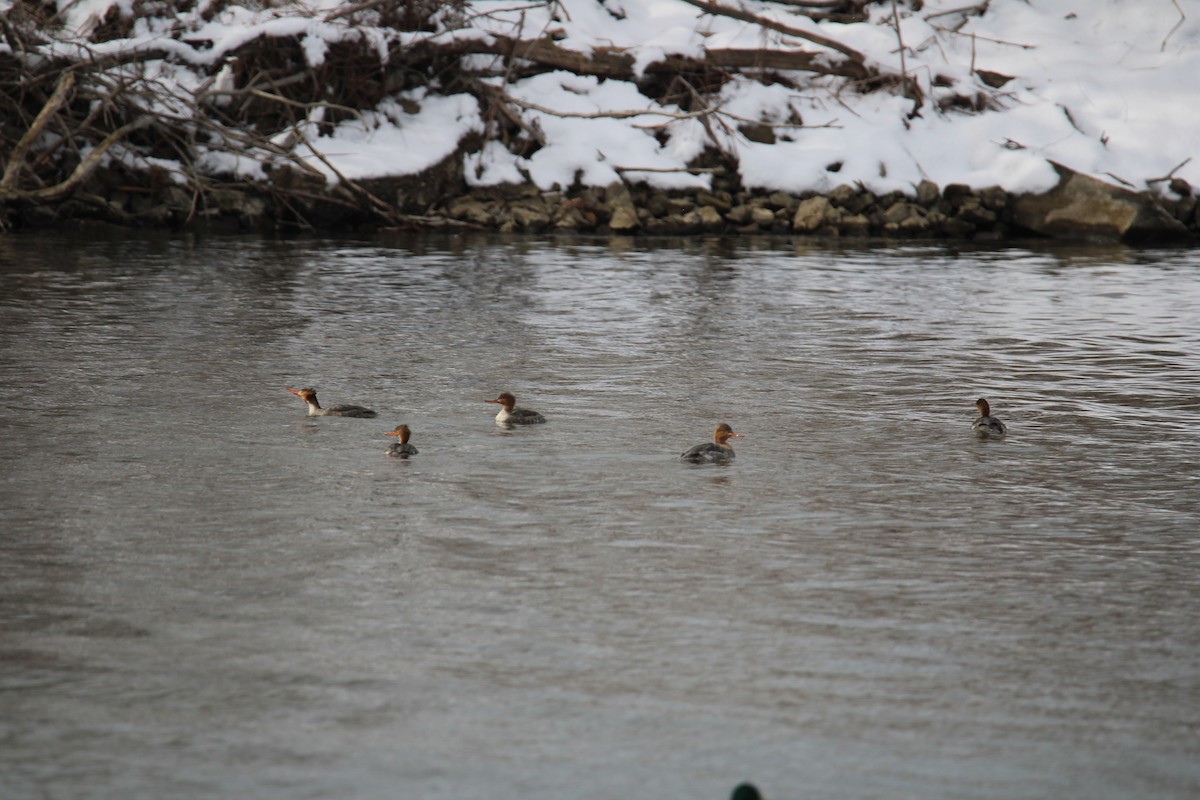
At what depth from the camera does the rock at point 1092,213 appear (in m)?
27.1

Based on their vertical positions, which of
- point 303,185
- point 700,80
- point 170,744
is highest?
point 700,80

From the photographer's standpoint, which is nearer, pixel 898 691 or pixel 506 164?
pixel 898 691

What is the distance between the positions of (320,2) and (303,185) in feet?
17.0

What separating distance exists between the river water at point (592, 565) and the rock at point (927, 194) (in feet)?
42.2

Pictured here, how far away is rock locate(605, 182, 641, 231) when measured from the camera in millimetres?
27344

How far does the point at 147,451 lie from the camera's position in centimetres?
982

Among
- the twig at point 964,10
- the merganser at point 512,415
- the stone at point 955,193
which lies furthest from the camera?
the twig at point 964,10

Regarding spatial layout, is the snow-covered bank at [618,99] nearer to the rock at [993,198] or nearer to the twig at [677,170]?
the twig at [677,170]

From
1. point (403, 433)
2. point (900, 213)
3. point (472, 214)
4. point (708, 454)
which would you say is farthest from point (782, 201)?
point (403, 433)

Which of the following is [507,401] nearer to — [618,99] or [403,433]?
[403,433]

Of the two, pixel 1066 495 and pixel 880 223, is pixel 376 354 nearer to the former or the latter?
pixel 1066 495

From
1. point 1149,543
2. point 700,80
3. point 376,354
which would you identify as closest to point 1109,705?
point 1149,543

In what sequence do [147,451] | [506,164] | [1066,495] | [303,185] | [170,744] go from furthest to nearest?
[506,164] → [303,185] → [147,451] → [1066,495] → [170,744]

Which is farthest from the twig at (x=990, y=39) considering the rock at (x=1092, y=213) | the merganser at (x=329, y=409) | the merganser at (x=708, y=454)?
the merganser at (x=708, y=454)
